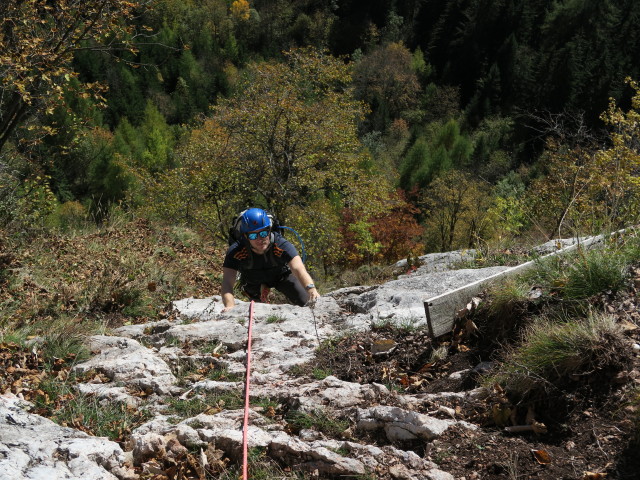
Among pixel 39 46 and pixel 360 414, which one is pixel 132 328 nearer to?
pixel 360 414

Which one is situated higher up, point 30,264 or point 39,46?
point 39,46

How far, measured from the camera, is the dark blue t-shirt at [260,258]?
20.2 feet

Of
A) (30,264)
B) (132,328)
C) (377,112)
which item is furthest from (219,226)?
(377,112)

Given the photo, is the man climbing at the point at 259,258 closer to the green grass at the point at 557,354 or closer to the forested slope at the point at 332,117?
the forested slope at the point at 332,117

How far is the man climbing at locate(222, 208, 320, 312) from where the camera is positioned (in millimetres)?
5914

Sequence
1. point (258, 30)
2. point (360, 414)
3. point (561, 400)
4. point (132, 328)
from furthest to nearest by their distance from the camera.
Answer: point (258, 30) → point (132, 328) → point (360, 414) → point (561, 400)

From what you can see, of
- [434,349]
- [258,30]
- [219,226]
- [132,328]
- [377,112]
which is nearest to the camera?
[434,349]

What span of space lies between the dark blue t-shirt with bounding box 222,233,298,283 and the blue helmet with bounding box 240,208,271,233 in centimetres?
24

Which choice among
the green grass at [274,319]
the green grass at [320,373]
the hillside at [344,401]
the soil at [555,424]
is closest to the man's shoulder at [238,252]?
the green grass at [274,319]

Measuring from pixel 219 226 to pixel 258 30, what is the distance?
3534 inches

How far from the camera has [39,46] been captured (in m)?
7.49

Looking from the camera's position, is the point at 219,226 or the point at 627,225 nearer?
the point at 627,225

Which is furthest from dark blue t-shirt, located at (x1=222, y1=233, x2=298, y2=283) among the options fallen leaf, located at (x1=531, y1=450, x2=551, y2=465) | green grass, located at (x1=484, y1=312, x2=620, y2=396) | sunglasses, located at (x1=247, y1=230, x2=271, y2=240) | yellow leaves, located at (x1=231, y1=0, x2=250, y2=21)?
yellow leaves, located at (x1=231, y1=0, x2=250, y2=21)

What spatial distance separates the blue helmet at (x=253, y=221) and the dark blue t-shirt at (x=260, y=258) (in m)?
0.24
